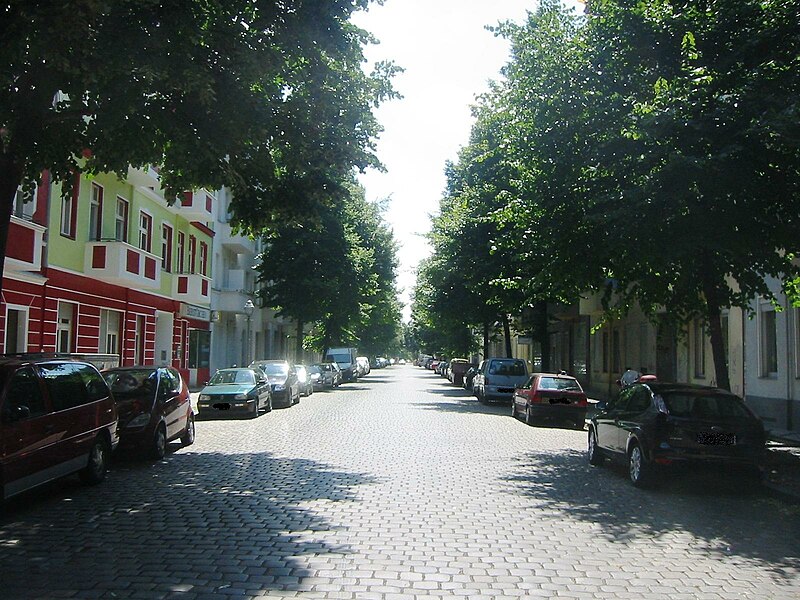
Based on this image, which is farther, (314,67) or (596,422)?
(596,422)

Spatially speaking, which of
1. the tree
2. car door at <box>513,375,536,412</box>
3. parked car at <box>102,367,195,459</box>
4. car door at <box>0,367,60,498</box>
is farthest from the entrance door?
car door at <box>0,367,60,498</box>

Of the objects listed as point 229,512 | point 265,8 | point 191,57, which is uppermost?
point 265,8

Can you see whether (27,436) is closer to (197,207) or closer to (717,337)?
(717,337)

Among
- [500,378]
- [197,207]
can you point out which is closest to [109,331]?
[197,207]

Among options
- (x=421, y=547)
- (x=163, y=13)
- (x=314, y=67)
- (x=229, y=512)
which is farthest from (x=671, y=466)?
(x=163, y=13)

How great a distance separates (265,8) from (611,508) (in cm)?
778

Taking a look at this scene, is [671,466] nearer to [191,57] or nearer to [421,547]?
[421,547]

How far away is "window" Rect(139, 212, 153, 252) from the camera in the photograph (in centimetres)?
2750

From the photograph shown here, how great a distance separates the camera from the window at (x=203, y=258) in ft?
120

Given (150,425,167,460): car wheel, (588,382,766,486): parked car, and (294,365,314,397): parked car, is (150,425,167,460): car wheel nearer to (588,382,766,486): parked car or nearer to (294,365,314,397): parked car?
(588,382,766,486): parked car

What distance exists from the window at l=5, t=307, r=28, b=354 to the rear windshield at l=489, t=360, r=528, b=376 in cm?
1684

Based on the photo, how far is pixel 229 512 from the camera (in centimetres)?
876

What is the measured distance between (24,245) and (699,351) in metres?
20.5

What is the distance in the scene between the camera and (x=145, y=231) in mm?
28016
